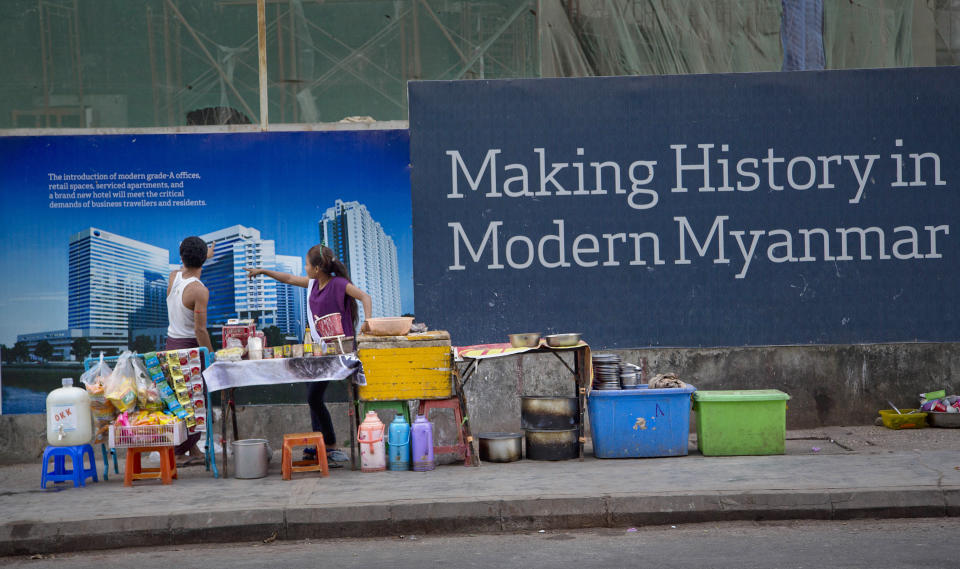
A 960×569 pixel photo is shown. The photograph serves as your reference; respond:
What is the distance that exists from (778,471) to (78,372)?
6.66m

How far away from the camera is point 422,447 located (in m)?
8.43

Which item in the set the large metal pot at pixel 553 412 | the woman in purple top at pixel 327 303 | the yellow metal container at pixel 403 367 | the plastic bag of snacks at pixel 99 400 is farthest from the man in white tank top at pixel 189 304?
the large metal pot at pixel 553 412

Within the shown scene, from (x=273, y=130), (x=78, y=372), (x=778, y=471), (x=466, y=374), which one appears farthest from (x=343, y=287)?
(x=778, y=471)

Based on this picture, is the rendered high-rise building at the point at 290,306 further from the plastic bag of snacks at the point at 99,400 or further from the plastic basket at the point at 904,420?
the plastic basket at the point at 904,420

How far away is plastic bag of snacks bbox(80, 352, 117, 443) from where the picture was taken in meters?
8.20

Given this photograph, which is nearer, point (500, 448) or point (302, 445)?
point (302, 445)

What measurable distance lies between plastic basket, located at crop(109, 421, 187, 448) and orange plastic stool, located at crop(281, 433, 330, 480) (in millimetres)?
879

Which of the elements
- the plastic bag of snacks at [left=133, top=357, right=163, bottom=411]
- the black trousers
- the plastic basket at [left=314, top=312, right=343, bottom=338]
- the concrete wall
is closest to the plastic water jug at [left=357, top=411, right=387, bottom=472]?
the black trousers

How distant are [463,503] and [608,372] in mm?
2284

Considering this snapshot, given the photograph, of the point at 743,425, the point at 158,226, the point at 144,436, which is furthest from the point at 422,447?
the point at 158,226

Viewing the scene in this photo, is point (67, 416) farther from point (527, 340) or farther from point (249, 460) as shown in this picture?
point (527, 340)

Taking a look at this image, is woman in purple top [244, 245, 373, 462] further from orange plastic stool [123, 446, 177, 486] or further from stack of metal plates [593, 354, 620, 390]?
stack of metal plates [593, 354, 620, 390]

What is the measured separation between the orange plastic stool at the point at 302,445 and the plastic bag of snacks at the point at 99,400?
57.6 inches

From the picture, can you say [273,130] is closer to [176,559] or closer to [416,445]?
[416,445]
